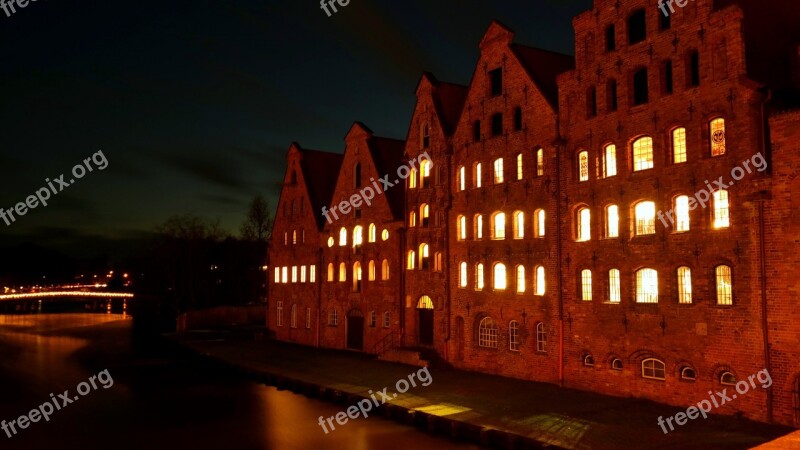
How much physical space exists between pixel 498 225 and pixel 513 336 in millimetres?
4975

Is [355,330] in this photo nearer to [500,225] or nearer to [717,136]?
[500,225]

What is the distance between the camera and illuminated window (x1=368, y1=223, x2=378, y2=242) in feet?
128

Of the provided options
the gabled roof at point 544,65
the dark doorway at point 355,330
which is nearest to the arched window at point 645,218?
the gabled roof at point 544,65

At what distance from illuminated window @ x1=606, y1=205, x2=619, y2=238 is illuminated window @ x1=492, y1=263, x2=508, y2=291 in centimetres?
590

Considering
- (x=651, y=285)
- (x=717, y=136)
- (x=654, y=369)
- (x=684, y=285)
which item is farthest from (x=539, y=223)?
(x=717, y=136)

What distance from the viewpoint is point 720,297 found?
20.4 m

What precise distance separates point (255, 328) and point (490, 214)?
3667 centimetres

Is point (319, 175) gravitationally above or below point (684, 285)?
above

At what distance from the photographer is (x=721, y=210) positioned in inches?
806

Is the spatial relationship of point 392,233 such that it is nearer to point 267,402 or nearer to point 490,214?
point 490,214

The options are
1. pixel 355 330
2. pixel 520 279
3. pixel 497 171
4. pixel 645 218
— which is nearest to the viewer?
pixel 645 218

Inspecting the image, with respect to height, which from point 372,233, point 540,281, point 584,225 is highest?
point 372,233

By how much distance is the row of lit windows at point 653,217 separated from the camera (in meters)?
20.4

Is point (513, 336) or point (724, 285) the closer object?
point (724, 285)
